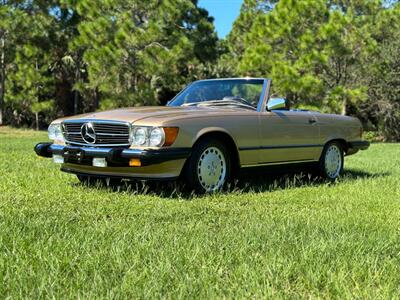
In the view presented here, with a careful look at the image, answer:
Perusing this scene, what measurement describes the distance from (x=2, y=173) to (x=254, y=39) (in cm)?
1907

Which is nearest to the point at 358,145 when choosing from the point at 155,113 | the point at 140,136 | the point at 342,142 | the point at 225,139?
the point at 342,142

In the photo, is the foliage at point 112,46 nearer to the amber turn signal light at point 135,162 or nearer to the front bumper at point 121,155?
the front bumper at point 121,155

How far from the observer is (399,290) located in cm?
267

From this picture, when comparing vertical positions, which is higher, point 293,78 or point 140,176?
point 293,78

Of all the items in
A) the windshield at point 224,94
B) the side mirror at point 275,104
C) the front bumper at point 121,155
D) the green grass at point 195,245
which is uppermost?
the windshield at point 224,94

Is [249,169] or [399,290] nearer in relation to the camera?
[399,290]

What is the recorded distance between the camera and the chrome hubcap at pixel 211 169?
18.8 ft

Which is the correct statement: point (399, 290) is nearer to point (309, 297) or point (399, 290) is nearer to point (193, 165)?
point (309, 297)

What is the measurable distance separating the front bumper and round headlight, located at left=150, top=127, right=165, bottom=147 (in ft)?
0.27

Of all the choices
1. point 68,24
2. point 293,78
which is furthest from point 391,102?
point 68,24

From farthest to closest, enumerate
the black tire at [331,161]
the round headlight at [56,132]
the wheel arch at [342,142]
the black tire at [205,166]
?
the wheel arch at [342,142]
the black tire at [331,161]
the round headlight at [56,132]
the black tire at [205,166]

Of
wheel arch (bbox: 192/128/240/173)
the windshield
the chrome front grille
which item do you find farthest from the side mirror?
the chrome front grille

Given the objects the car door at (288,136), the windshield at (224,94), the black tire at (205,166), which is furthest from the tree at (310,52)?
the black tire at (205,166)

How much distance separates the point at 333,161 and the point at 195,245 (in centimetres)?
464
